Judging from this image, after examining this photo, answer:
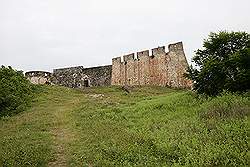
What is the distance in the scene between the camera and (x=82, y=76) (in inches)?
1331

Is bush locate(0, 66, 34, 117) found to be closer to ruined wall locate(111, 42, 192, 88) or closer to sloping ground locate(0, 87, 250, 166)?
sloping ground locate(0, 87, 250, 166)

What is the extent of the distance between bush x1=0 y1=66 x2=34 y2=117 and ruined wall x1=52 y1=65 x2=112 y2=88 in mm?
7695

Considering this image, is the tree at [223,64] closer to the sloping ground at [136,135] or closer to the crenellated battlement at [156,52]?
the sloping ground at [136,135]

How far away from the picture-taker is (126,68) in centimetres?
3144

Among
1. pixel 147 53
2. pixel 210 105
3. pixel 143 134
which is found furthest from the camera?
pixel 147 53

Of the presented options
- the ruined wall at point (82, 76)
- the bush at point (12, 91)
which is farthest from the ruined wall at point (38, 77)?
the bush at point (12, 91)

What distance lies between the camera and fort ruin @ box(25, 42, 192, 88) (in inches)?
1137

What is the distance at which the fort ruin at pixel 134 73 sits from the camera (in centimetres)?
2888

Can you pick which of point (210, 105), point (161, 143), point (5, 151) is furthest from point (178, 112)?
point (5, 151)

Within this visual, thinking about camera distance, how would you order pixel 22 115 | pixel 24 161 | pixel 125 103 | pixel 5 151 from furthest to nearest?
pixel 125 103, pixel 22 115, pixel 5 151, pixel 24 161

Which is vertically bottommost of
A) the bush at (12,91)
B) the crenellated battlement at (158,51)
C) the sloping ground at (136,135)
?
the sloping ground at (136,135)

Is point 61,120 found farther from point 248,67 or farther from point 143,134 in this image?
point 248,67

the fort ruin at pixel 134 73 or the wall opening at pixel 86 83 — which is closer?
the fort ruin at pixel 134 73

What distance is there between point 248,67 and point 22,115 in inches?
392
